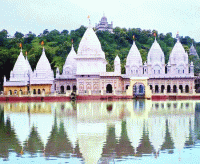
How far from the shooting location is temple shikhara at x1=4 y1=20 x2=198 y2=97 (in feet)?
184

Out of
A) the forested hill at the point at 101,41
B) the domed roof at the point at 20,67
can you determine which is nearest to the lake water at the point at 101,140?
the domed roof at the point at 20,67

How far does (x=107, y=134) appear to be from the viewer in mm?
19281

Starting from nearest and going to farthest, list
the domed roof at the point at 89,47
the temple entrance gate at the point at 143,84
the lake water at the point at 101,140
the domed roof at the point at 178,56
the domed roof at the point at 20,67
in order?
the lake water at the point at 101,140 < the temple entrance gate at the point at 143,84 < the domed roof at the point at 20,67 < the domed roof at the point at 89,47 < the domed roof at the point at 178,56

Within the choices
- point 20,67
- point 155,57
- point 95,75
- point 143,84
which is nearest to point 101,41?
point 155,57

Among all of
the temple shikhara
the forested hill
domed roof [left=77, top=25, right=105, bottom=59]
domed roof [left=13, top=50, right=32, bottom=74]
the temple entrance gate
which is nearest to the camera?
the temple entrance gate

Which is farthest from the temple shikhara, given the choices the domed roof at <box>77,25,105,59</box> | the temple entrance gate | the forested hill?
the forested hill

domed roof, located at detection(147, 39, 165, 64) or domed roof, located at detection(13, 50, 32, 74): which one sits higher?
domed roof, located at detection(147, 39, 165, 64)

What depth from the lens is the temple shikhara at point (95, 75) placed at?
56.0 metres

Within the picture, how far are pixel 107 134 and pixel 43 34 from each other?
90.2m

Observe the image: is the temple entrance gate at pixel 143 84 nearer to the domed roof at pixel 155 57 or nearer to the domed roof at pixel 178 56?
the domed roof at pixel 155 57

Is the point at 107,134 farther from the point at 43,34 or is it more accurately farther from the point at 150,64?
the point at 43,34

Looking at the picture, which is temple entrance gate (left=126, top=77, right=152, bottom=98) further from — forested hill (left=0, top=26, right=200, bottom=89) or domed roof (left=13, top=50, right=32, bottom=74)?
forested hill (left=0, top=26, right=200, bottom=89)

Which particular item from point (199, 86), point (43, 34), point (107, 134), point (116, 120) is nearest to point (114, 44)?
point (43, 34)

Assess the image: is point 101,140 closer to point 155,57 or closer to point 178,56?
point 155,57
